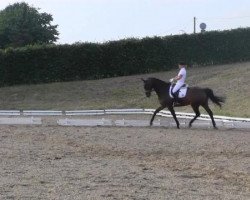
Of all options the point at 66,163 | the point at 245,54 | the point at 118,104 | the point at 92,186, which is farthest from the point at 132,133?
the point at 245,54

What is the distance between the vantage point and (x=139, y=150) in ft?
45.8

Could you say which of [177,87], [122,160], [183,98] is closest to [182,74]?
[177,87]

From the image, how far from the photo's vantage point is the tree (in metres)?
54.8

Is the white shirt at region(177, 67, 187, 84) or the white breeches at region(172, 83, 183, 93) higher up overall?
the white shirt at region(177, 67, 187, 84)

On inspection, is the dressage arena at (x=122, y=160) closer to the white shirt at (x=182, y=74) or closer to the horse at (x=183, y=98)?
the horse at (x=183, y=98)

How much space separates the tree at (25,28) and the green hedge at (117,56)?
12919mm

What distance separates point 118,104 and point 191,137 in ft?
56.1

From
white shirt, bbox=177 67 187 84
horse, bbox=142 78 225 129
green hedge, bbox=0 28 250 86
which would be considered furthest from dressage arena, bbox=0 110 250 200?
green hedge, bbox=0 28 250 86

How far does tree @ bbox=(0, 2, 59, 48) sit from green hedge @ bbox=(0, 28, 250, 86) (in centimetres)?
1292

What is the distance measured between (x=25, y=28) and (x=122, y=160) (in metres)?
44.1

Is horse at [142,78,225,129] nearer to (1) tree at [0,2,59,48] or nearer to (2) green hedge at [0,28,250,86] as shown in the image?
(2) green hedge at [0,28,250,86]

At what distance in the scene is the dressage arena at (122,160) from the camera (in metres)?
9.02

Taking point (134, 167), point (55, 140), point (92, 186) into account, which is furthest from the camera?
point (55, 140)

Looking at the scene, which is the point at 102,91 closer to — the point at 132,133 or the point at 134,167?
the point at 132,133
